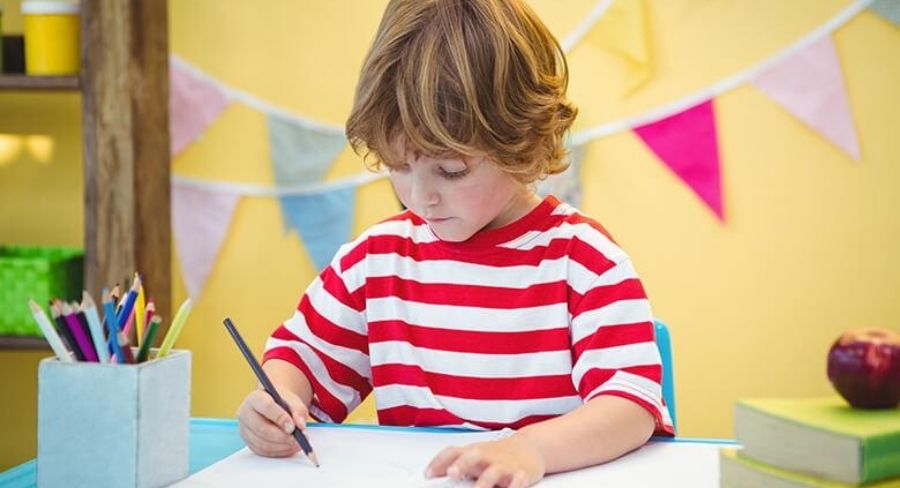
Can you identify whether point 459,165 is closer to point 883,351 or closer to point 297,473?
point 297,473

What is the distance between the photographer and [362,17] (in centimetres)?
243

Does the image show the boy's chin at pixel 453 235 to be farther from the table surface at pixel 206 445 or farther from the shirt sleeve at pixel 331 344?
the table surface at pixel 206 445

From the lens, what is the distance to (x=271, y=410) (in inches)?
39.4

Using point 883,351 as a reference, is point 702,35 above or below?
above

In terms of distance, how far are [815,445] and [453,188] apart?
0.53m

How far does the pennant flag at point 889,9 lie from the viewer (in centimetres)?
227

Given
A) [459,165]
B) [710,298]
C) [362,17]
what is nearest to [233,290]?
[362,17]

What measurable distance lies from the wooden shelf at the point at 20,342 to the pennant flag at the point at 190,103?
0.52m

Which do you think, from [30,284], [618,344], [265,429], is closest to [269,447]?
[265,429]

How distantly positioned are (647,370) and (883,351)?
15.6 inches

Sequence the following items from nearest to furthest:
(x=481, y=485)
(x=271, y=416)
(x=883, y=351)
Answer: (x=883, y=351) < (x=481, y=485) < (x=271, y=416)

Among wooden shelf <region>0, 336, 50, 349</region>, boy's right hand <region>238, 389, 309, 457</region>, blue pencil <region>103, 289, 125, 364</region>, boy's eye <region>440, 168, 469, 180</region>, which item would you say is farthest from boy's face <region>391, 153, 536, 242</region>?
Answer: wooden shelf <region>0, 336, 50, 349</region>

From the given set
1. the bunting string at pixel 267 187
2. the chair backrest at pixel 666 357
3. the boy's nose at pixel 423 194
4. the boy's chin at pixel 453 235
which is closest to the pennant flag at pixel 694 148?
the bunting string at pixel 267 187

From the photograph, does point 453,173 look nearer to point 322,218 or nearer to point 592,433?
point 592,433
